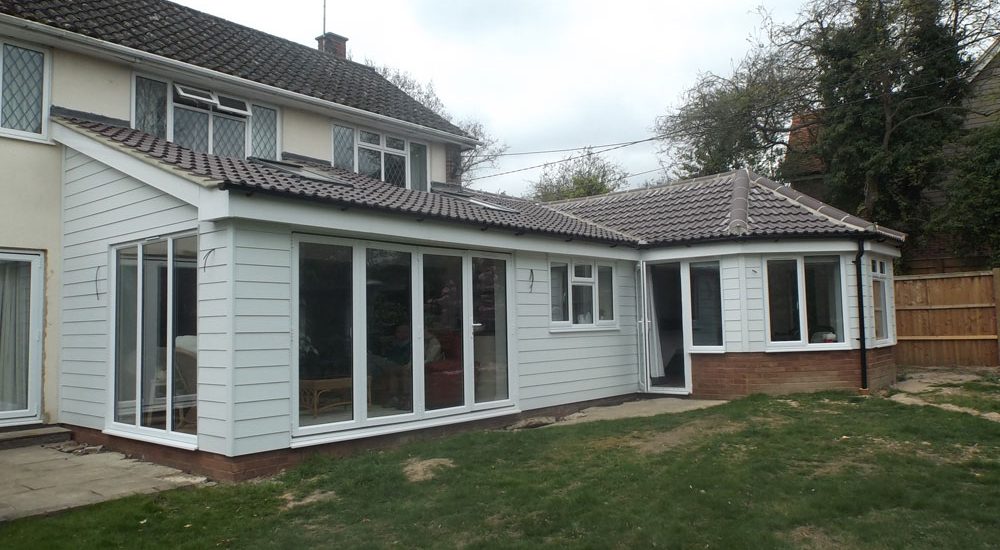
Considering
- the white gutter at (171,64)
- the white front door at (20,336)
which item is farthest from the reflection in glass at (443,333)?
the white front door at (20,336)

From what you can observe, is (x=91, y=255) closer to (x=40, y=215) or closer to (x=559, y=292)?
(x=40, y=215)

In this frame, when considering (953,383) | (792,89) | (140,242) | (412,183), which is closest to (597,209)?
(412,183)

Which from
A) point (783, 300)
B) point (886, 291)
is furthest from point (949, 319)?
point (783, 300)

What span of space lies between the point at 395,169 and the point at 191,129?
447 cm

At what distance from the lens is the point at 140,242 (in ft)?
28.2

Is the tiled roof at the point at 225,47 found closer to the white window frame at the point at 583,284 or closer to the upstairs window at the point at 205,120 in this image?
the upstairs window at the point at 205,120

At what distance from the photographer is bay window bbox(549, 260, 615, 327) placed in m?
11.8

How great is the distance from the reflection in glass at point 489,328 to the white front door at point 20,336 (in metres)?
5.88

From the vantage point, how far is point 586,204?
16.9 meters

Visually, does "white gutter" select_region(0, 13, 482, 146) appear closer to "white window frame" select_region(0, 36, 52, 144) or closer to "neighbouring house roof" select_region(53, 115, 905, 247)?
"white window frame" select_region(0, 36, 52, 144)

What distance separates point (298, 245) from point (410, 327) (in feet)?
6.08

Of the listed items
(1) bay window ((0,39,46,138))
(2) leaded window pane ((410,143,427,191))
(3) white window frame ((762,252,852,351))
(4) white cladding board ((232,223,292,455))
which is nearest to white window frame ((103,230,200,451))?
(4) white cladding board ((232,223,292,455))

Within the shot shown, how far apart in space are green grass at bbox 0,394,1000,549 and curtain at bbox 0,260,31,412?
4.49 meters

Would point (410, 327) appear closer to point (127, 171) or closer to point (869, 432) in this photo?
point (127, 171)
